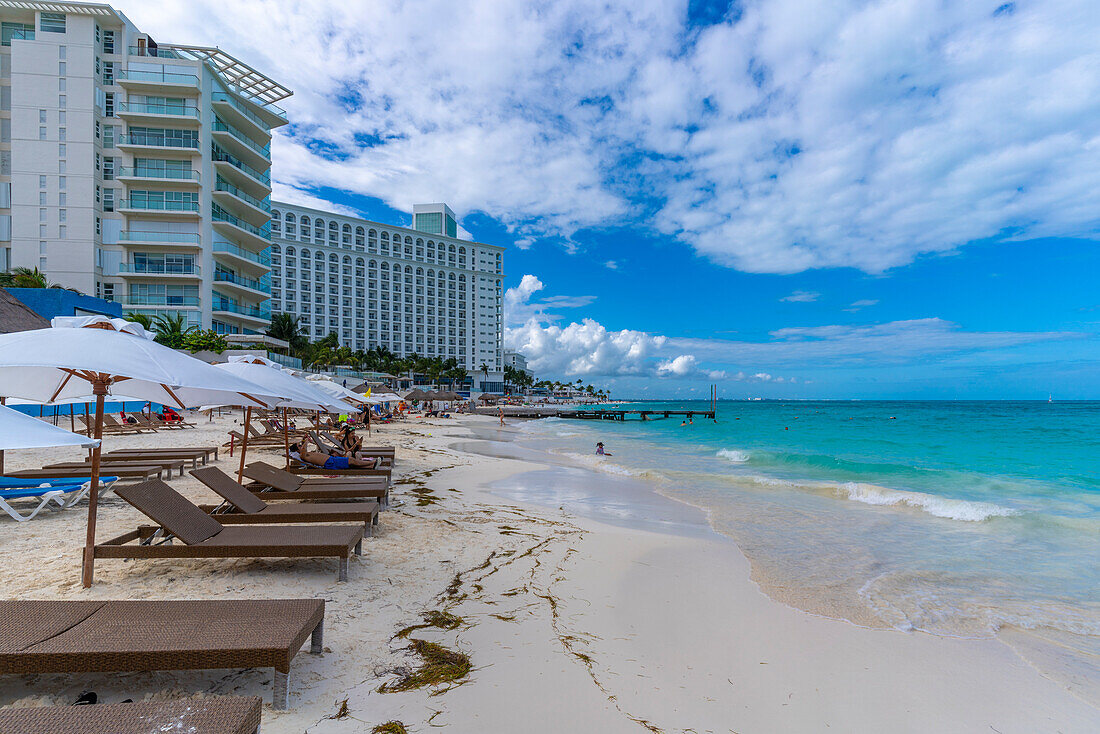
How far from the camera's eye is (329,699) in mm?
3148

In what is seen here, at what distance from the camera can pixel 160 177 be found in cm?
3772

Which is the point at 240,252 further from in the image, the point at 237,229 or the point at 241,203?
the point at 241,203

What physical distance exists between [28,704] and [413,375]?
9256 cm

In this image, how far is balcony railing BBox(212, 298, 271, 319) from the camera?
4006 cm

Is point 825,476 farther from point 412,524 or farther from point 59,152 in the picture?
point 59,152

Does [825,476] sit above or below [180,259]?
below

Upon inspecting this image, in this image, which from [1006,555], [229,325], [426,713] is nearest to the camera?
[426,713]

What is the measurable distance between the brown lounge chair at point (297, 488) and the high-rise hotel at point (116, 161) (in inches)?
1461

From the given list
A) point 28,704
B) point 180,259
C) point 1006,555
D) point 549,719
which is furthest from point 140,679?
point 180,259

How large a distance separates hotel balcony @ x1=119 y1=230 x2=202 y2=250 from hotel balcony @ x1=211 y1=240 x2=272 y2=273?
1538mm

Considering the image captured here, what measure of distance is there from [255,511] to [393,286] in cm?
10569

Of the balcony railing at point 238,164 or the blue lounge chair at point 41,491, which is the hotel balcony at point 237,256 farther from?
the blue lounge chair at point 41,491

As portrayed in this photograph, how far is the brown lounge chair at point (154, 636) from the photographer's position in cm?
270

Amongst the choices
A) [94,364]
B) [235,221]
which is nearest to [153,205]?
[235,221]
